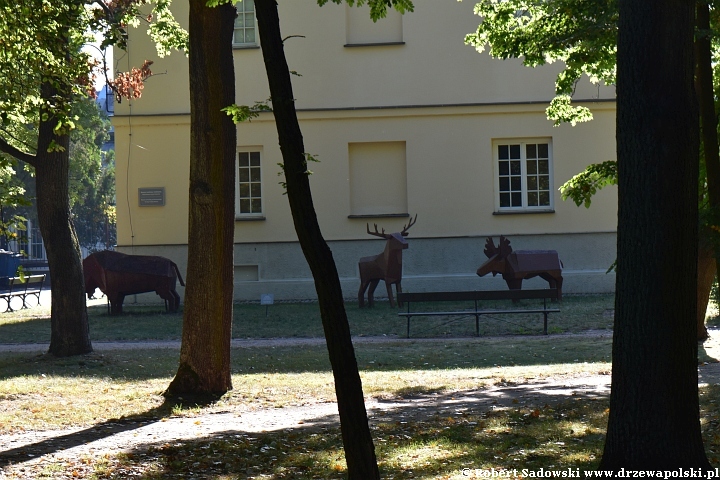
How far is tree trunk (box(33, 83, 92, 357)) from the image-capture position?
14.6 meters

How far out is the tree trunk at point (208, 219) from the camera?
1116cm

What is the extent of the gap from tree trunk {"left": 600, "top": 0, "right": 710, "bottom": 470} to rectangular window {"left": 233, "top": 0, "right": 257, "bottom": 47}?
2044cm

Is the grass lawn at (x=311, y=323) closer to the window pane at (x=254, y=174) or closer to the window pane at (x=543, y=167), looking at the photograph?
the window pane at (x=543, y=167)

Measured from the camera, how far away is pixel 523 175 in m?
25.4

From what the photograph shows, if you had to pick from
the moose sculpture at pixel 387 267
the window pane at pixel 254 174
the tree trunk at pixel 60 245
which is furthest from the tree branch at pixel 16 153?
the window pane at pixel 254 174

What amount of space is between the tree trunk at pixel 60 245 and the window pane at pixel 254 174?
11.1 metres

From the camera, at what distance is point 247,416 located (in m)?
9.98

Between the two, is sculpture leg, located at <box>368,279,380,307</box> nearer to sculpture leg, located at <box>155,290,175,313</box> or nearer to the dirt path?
sculpture leg, located at <box>155,290,175,313</box>

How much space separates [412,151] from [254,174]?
4.45 m

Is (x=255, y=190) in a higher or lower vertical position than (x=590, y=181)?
higher

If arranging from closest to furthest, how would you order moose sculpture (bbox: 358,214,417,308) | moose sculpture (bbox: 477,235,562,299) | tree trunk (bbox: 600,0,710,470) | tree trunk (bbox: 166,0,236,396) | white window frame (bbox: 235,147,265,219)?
tree trunk (bbox: 600,0,710,470) → tree trunk (bbox: 166,0,236,396) → moose sculpture (bbox: 358,214,417,308) → moose sculpture (bbox: 477,235,562,299) → white window frame (bbox: 235,147,265,219)

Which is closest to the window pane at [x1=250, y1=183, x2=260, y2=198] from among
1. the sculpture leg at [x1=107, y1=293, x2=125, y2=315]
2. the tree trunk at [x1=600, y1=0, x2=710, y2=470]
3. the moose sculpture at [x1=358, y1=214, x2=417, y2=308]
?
the moose sculpture at [x1=358, y1=214, x2=417, y2=308]

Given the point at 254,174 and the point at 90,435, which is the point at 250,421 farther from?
the point at 254,174

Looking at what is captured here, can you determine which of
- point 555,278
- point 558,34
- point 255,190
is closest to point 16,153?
point 558,34
